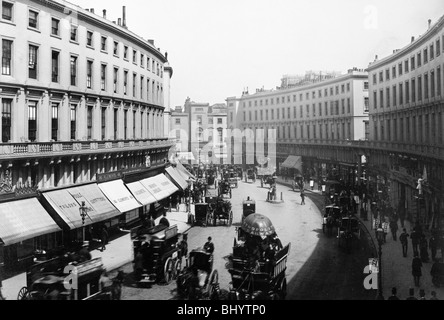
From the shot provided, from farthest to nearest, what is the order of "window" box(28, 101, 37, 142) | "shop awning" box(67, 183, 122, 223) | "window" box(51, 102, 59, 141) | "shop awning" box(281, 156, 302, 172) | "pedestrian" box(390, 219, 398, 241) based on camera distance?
"shop awning" box(281, 156, 302, 172) < "pedestrian" box(390, 219, 398, 241) < "shop awning" box(67, 183, 122, 223) < "window" box(51, 102, 59, 141) < "window" box(28, 101, 37, 142)

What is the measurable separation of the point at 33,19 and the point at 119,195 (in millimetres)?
12435

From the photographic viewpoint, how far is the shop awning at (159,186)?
113 feet

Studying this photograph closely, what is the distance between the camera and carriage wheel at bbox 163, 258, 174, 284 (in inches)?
740

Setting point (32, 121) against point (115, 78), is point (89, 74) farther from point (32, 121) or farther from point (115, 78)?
point (32, 121)

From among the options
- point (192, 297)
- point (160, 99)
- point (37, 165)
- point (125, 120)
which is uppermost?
point (160, 99)

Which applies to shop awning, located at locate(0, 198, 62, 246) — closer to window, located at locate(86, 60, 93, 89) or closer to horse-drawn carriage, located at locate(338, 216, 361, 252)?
window, located at locate(86, 60, 93, 89)

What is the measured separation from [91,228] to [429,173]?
2406 centimetres

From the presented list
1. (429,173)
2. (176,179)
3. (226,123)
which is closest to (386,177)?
(429,173)

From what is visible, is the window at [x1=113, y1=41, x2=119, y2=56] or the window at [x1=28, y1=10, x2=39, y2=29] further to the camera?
the window at [x1=113, y1=41, x2=119, y2=56]

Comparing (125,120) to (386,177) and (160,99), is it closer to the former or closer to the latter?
(160,99)

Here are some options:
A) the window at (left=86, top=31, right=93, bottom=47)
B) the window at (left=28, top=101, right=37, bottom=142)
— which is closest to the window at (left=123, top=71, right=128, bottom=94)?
the window at (left=86, top=31, right=93, bottom=47)

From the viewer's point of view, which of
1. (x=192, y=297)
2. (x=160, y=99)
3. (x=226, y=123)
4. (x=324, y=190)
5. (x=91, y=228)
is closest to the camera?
(x=192, y=297)

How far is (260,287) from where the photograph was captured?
1512 cm

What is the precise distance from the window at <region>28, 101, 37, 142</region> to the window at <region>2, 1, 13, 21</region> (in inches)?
177
